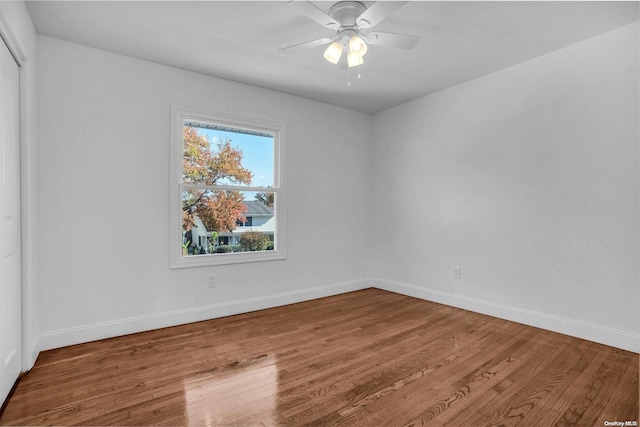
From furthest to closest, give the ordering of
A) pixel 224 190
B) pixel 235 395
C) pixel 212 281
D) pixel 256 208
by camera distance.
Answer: pixel 256 208
pixel 224 190
pixel 212 281
pixel 235 395

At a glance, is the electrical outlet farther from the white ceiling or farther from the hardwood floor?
the white ceiling

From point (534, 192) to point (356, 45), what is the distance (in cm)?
213

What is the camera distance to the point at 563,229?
291 cm

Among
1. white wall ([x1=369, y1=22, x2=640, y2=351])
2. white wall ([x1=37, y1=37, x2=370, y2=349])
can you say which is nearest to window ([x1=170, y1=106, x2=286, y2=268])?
white wall ([x1=37, y1=37, x2=370, y2=349])

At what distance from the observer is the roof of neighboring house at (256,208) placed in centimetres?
374

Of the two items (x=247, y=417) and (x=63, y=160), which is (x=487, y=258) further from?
(x=63, y=160)

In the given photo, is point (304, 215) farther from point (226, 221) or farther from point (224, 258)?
point (224, 258)

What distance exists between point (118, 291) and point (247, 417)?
6.05ft

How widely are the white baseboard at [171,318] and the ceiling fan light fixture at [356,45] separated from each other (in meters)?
2.63

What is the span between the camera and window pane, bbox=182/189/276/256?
133 inches

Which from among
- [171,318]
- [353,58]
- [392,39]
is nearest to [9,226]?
[171,318]

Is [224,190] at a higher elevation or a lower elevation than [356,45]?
lower

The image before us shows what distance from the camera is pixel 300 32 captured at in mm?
→ 2602

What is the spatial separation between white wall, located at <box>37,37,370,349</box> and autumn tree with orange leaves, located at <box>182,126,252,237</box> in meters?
0.24
